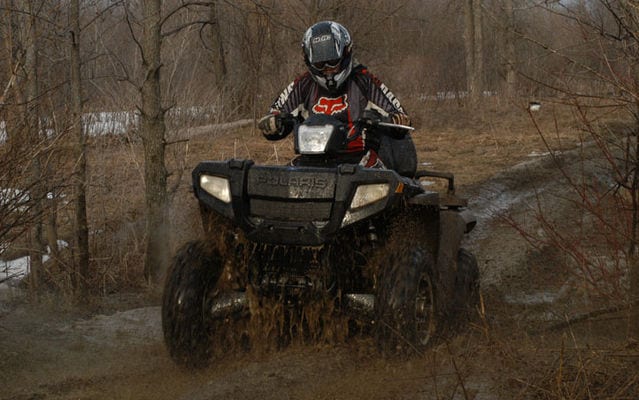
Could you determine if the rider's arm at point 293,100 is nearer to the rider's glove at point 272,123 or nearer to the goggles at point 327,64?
the rider's glove at point 272,123

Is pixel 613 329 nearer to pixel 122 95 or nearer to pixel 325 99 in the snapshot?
pixel 325 99

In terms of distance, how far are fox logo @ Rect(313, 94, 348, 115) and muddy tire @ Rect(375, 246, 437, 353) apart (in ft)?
5.03

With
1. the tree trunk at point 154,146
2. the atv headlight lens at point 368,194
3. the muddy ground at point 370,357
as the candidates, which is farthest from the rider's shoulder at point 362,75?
the tree trunk at point 154,146

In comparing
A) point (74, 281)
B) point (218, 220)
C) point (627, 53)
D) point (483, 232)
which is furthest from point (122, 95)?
point (627, 53)

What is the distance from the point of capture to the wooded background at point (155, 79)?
5.34 meters

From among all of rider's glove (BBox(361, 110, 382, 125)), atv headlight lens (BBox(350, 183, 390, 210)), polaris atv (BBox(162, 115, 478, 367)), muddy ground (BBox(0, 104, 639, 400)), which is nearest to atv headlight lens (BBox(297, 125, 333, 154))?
polaris atv (BBox(162, 115, 478, 367))

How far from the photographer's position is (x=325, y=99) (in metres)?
5.98

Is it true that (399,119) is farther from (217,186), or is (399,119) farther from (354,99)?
(217,186)

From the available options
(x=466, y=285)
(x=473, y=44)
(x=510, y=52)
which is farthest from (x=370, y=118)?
(x=510, y=52)

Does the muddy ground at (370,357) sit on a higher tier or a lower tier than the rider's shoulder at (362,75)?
lower

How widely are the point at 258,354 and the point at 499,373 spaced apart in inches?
58.3

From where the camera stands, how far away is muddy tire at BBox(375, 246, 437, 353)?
14.7ft

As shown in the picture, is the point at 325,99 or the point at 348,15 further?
the point at 348,15

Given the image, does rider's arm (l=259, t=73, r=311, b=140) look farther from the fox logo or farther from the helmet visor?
the helmet visor
